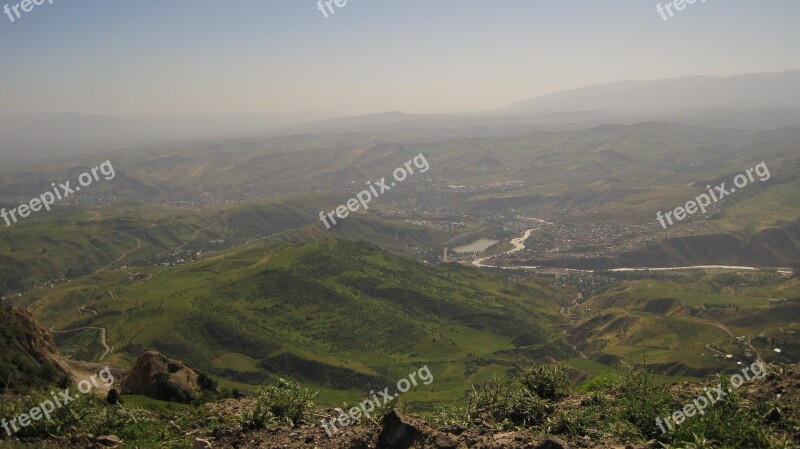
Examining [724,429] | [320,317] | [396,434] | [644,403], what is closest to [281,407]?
[396,434]

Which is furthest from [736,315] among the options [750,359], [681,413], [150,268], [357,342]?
[150,268]

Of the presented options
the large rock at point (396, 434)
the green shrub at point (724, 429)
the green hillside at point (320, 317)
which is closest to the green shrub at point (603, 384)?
the green shrub at point (724, 429)

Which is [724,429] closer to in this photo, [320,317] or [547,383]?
[547,383]

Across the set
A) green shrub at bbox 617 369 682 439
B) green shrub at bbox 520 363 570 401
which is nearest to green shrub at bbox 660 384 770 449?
green shrub at bbox 617 369 682 439

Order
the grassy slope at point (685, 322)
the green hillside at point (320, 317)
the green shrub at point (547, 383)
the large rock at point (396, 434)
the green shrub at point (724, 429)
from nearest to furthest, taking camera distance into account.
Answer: the green shrub at point (724, 429), the large rock at point (396, 434), the green shrub at point (547, 383), the grassy slope at point (685, 322), the green hillside at point (320, 317)

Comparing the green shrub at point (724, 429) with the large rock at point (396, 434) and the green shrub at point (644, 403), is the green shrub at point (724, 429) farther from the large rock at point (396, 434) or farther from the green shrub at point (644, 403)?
the large rock at point (396, 434)

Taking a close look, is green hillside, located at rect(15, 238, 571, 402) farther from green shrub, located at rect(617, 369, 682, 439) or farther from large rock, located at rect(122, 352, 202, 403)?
green shrub, located at rect(617, 369, 682, 439)
